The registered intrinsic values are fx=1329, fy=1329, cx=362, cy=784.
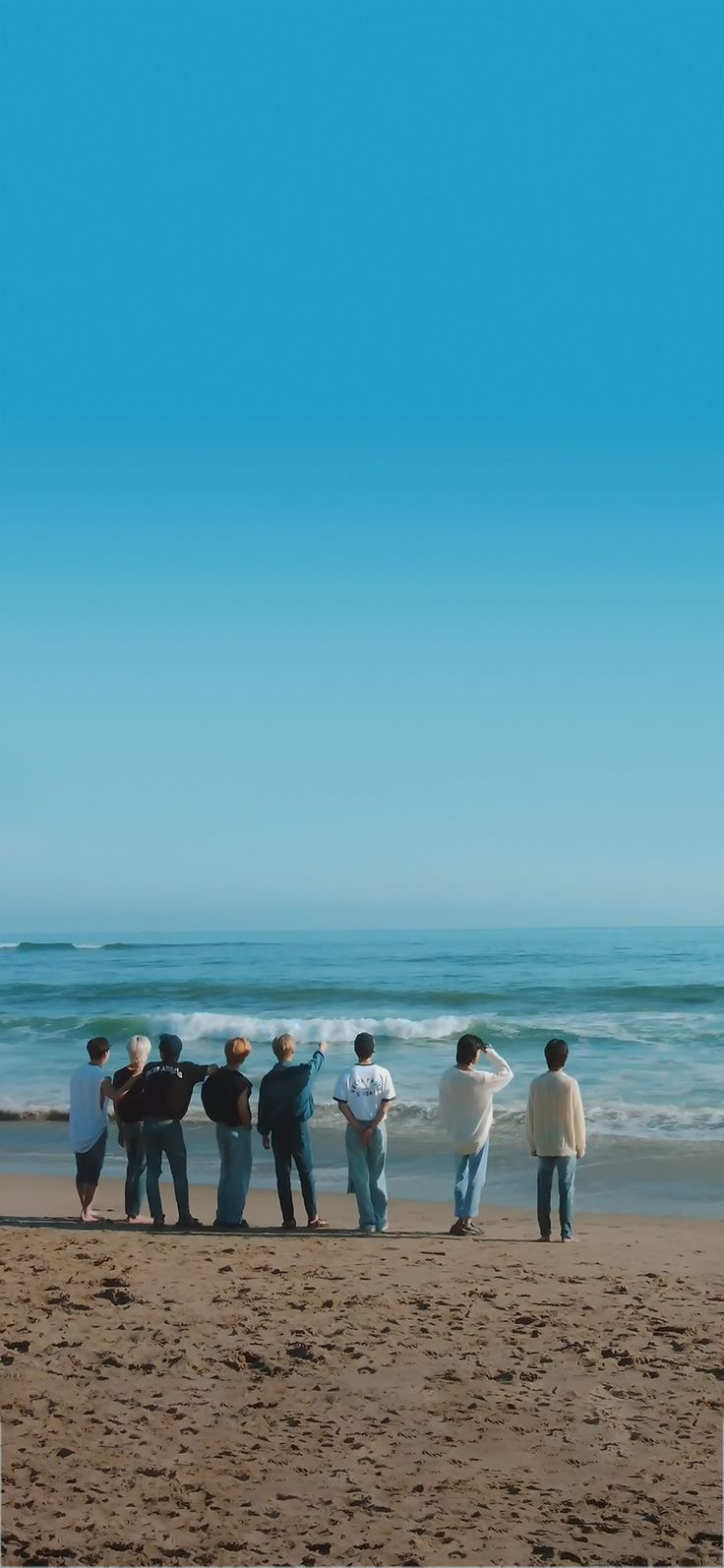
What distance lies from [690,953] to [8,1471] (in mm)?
39624

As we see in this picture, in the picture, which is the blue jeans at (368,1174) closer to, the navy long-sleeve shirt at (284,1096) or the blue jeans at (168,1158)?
the navy long-sleeve shirt at (284,1096)

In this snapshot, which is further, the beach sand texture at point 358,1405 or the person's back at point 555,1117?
the person's back at point 555,1117

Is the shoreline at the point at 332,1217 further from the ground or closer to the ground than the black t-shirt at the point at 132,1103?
closer to the ground

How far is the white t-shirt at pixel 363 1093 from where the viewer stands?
929 centimetres

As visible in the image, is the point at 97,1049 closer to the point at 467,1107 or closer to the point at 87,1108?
the point at 87,1108

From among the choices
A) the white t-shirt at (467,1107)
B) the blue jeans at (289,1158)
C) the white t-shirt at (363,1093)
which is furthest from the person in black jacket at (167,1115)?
the white t-shirt at (467,1107)

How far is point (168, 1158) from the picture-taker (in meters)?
9.48

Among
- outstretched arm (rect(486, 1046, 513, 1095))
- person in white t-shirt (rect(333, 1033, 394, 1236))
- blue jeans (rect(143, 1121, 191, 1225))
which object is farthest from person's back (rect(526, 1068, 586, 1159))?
blue jeans (rect(143, 1121, 191, 1225))

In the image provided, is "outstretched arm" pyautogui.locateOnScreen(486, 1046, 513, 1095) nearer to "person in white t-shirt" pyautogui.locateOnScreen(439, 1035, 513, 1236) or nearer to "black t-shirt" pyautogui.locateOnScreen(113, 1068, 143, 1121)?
"person in white t-shirt" pyautogui.locateOnScreen(439, 1035, 513, 1236)

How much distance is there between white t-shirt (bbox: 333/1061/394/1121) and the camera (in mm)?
9289

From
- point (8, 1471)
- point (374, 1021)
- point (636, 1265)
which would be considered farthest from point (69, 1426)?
point (374, 1021)

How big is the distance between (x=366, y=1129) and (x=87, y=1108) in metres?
2.05

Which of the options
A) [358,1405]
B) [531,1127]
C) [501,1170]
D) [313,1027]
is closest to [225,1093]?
[531,1127]

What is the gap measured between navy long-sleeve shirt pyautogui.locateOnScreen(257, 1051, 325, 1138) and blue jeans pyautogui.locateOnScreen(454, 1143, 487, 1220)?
114 centimetres
